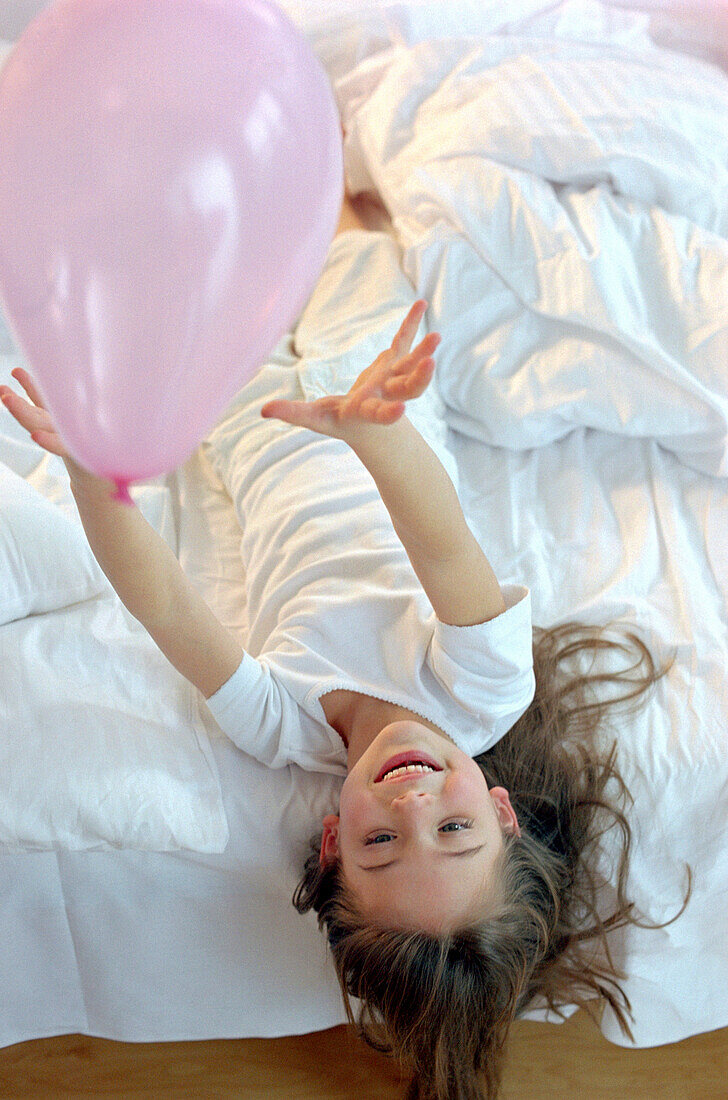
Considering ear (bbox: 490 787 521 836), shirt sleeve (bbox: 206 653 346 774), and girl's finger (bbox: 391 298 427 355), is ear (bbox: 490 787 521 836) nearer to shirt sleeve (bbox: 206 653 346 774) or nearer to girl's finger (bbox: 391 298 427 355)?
shirt sleeve (bbox: 206 653 346 774)

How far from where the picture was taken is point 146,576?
900 mm

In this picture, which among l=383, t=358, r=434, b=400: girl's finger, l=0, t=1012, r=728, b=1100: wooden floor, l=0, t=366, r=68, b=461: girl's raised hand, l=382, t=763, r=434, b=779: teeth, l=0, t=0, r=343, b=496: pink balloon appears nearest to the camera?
l=0, t=0, r=343, b=496: pink balloon

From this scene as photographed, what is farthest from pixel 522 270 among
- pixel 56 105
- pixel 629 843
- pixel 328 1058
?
pixel 328 1058

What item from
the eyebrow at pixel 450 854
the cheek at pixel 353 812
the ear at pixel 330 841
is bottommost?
the ear at pixel 330 841

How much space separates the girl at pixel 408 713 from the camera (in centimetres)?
87

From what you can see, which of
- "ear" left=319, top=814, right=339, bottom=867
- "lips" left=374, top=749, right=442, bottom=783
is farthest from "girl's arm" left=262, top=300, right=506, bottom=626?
Answer: "ear" left=319, top=814, right=339, bottom=867

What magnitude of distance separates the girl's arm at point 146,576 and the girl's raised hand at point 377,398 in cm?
23

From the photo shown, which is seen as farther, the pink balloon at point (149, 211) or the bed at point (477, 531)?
the bed at point (477, 531)

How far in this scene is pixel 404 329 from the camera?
741mm

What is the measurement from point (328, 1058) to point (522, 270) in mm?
1066

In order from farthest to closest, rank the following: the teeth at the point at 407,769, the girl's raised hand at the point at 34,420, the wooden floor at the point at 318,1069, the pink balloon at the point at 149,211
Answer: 1. the wooden floor at the point at 318,1069
2. the teeth at the point at 407,769
3. the girl's raised hand at the point at 34,420
4. the pink balloon at the point at 149,211

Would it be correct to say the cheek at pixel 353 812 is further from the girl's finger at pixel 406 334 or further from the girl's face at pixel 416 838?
the girl's finger at pixel 406 334

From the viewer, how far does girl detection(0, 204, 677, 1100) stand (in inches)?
34.1

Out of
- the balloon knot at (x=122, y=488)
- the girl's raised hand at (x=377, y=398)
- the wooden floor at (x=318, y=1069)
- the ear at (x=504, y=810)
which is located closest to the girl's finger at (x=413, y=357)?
the girl's raised hand at (x=377, y=398)
